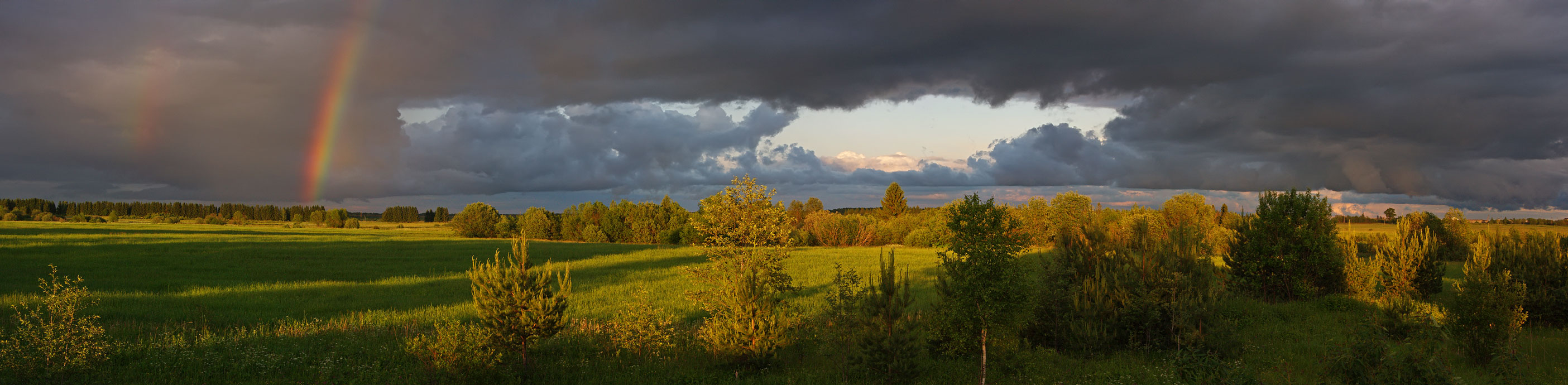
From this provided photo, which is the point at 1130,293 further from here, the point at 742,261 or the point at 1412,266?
the point at 1412,266

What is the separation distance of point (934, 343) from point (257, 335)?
17467mm

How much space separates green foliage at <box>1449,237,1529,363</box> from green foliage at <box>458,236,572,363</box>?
63.6ft

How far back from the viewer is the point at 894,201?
139125 millimetres

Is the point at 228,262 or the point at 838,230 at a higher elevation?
the point at 838,230

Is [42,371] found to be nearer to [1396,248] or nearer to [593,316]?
[593,316]

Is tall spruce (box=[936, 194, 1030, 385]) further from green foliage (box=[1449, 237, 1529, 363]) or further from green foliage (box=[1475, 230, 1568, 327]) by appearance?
green foliage (box=[1475, 230, 1568, 327])

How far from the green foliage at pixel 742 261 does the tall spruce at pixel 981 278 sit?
367cm

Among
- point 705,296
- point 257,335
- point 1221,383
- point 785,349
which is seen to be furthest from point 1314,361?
point 257,335

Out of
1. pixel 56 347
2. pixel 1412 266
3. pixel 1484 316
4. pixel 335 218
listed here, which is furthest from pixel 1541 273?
pixel 335 218

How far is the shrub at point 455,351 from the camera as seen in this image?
39.6 feet

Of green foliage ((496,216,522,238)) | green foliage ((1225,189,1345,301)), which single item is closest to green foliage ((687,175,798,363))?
green foliage ((1225,189,1345,301))

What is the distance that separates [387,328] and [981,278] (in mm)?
16625

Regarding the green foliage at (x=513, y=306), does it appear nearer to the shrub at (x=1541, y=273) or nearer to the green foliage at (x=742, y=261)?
the green foliage at (x=742, y=261)

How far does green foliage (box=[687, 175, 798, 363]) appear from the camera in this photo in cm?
1343
